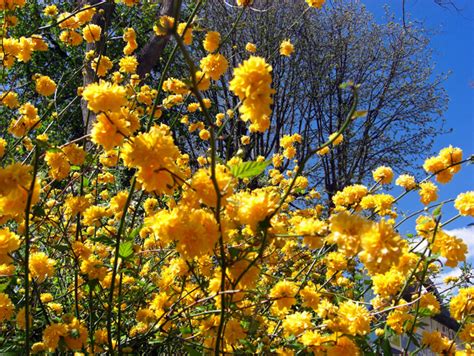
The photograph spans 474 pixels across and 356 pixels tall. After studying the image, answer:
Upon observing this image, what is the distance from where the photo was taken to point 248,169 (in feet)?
4.25

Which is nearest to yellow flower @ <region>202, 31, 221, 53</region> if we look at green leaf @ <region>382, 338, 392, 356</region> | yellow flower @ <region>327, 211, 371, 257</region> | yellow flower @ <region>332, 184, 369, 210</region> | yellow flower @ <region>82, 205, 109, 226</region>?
yellow flower @ <region>82, 205, 109, 226</region>

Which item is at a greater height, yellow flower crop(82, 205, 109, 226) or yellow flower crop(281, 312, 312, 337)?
yellow flower crop(82, 205, 109, 226)

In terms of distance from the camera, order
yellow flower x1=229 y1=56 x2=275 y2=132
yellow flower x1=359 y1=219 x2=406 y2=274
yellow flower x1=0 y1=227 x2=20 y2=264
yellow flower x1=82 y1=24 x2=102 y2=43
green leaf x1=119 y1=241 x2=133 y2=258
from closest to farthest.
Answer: yellow flower x1=359 y1=219 x2=406 y2=274
yellow flower x1=229 y1=56 x2=275 y2=132
yellow flower x1=0 y1=227 x2=20 y2=264
green leaf x1=119 y1=241 x2=133 y2=258
yellow flower x1=82 y1=24 x2=102 y2=43

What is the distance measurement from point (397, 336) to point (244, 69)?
1.33 meters

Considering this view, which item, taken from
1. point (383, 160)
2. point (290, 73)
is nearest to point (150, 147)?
point (290, 73)

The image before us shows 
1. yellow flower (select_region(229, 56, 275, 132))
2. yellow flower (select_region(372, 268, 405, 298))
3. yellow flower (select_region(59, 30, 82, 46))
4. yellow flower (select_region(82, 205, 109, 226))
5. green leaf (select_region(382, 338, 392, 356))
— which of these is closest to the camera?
yellow flower (select_region(229, 56, 275, 132))

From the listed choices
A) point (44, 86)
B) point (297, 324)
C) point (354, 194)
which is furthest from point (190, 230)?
point (44, 86)

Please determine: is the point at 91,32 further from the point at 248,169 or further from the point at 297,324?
the point at 297,324

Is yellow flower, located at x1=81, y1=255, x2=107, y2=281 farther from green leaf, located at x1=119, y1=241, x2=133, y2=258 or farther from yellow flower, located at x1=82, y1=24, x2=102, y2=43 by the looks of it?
yellow flower, located at x1=82, y1=24, x2=102, y2=43

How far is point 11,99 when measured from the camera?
3.00 meters

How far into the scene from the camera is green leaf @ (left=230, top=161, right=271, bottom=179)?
50.3 inches

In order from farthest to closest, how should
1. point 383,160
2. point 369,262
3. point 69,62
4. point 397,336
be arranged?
point 383,160 < point 69,62 < point 397,336 < point 369,262

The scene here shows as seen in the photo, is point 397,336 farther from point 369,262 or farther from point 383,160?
point 383,160

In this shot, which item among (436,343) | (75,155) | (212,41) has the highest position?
(212,41)
